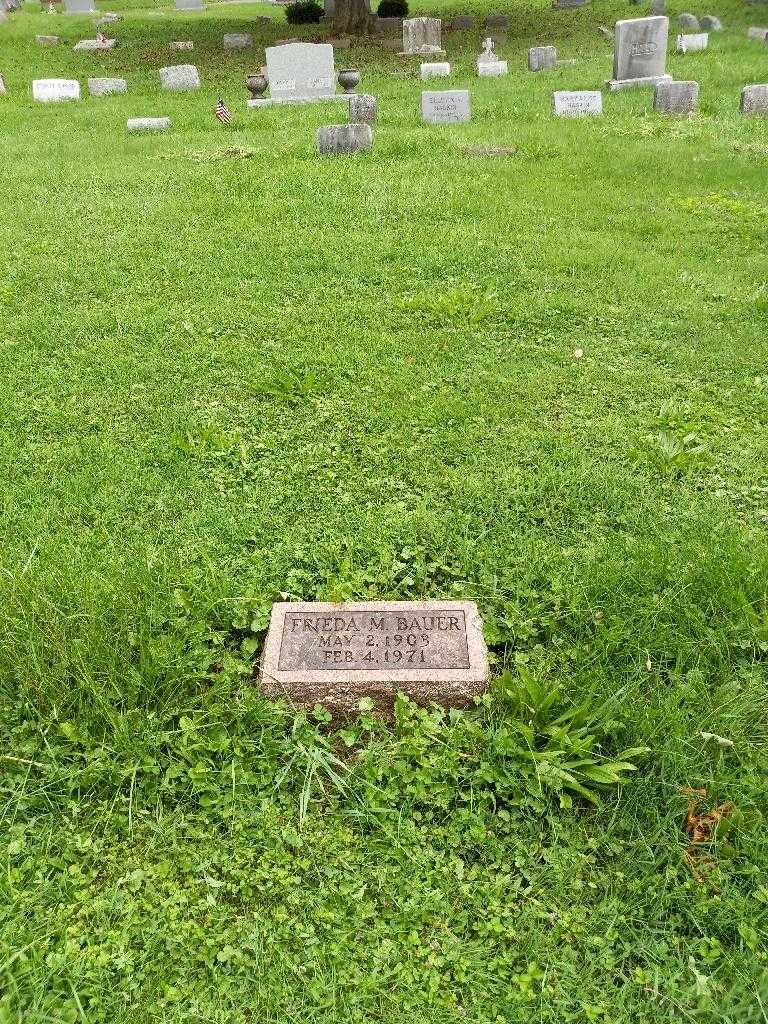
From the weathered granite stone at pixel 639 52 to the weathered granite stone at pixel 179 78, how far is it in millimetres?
7982

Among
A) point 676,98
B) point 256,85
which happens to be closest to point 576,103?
point 676,98

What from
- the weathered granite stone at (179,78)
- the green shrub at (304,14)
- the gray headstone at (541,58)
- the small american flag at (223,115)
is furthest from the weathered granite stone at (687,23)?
the small american flag at (223,115)

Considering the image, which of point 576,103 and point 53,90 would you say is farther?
point 53,90

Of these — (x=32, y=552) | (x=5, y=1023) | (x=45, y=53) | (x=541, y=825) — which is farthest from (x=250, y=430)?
(x=45, y=53)

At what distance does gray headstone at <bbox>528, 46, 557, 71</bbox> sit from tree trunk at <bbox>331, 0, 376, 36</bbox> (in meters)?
5.70

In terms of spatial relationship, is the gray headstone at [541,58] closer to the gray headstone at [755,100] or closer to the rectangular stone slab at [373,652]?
the gray headstone at [755,100]

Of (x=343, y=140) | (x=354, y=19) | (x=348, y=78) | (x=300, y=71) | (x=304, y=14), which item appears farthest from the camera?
(x=304, y=14)

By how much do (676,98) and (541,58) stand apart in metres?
4.66

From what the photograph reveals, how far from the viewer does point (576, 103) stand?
11.2 meters

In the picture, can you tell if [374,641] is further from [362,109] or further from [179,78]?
[179,78]

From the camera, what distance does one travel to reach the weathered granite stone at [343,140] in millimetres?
9219

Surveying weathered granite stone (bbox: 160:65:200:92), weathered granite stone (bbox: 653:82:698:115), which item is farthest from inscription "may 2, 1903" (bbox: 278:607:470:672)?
weathered granite stone (bbox: 160:65:200:92)

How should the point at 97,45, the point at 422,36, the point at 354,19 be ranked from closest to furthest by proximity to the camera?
the point at 422,36 → the point at 97,45 → the point at 354,19

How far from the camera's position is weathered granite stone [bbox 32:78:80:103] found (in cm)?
1384
